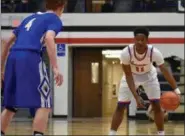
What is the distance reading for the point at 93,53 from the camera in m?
24.3

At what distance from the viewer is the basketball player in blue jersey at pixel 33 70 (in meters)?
6.19

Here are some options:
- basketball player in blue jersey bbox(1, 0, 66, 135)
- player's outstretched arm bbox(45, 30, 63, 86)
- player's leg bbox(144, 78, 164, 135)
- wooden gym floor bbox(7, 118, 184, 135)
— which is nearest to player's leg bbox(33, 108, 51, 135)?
basketball player in blue jersey bbox(1, 0, 66, 135)

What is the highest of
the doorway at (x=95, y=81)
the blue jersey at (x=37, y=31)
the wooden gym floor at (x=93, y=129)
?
the blue jersey at (x=37, y=31)

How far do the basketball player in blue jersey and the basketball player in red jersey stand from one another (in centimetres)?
251

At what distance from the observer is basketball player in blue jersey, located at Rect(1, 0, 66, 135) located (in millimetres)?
6191

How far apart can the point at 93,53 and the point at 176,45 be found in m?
3.78

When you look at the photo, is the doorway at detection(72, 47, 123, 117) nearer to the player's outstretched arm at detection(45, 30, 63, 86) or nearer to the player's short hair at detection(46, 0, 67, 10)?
the player's short hair at detection(46, 0, 67, 10)

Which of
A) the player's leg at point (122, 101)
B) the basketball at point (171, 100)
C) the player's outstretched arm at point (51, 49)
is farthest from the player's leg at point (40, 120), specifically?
the basketball at point (171, 100)

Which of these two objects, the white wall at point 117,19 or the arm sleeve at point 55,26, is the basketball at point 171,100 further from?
the white wall at point 117,19

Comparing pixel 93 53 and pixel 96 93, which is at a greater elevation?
pixel 93 53

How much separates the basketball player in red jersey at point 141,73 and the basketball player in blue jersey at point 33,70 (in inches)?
98.7

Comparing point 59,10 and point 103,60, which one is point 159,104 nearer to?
point 59,10

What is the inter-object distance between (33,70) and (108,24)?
54.4 feet

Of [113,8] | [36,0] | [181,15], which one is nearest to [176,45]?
[181,15]
